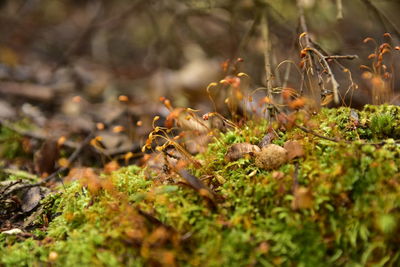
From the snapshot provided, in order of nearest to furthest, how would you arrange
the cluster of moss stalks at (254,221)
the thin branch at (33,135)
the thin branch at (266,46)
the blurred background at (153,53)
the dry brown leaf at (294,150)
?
the cluster of moss stalks at (254,221) → the dry brown leaf at (294,150) → the thin branch at (266,46) → the thin branch at (33,135) → the blurred background at (153,53)

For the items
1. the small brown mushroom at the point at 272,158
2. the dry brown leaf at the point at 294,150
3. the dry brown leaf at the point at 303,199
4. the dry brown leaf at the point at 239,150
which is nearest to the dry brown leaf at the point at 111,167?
the dry brown leaf at the point at 239,150

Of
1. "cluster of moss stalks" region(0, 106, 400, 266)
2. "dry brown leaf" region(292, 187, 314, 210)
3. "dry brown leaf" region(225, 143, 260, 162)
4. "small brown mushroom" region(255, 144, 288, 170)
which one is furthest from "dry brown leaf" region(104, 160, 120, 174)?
"dry brown leaf" region(292, 187, 314, 210)

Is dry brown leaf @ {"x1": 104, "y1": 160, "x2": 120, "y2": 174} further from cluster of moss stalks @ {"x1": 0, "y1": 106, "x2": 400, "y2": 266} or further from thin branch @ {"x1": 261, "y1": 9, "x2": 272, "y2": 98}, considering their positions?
thin branch @ {"x1": 261, "y1": 9, "x2": 272, "y2": 98}

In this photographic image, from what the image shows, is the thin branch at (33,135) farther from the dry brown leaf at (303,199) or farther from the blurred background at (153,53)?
the dry brown leaf at (303,199)

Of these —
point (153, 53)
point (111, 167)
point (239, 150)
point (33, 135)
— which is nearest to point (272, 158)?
point (239, 150)

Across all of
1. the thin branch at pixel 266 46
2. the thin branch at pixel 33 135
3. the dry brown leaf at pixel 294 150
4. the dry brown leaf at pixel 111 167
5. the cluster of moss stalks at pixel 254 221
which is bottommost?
the thin branch at pixel 33 135
